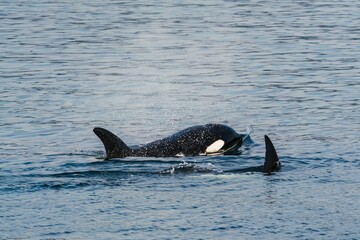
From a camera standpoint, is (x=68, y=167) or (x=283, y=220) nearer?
(x=283, y=220)

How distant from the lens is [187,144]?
58.2 feet

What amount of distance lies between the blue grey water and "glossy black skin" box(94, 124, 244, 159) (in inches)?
11.5

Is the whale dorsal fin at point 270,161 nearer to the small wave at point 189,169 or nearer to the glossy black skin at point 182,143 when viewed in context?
the small wave at point 189,169

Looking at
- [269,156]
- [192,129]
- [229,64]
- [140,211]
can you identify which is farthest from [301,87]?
[140,211]

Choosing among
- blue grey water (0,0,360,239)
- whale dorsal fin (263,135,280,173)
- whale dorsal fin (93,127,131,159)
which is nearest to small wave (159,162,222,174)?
blue grey water (0,0,360,239)

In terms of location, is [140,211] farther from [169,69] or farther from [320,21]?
[320,21]

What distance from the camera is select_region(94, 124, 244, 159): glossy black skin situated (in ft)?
56.1

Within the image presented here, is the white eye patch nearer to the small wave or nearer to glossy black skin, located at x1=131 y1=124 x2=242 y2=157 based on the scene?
glossy black skin, located at x1=131 y1=124 x2=242 y2=157

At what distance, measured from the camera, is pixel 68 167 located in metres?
16.5

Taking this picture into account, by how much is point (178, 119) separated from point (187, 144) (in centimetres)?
365

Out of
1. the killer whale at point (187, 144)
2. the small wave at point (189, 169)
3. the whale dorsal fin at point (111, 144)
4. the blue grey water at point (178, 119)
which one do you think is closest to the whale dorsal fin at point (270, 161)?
the blue grey water at point (178, 119)

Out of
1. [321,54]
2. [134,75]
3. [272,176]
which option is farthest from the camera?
[321,54]

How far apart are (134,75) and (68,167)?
10.5 meters

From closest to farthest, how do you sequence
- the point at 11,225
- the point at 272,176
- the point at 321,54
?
the point at 11,225 → the point at 272,176 → the point at 321,54
